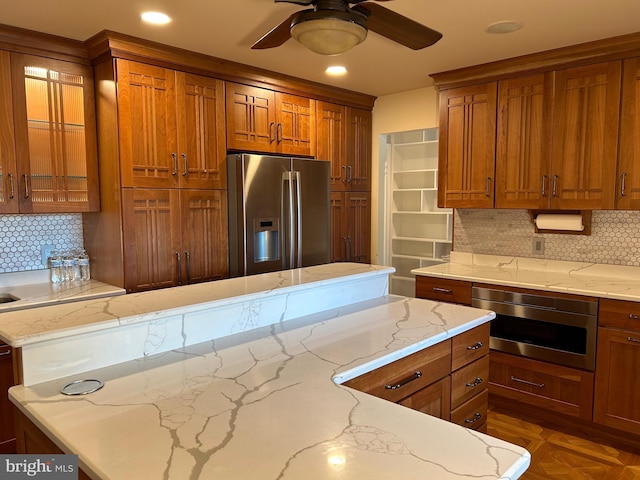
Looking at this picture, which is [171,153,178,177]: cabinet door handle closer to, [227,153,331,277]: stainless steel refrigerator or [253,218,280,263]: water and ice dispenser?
[227,153,331,277]: stainless steel refrigerator

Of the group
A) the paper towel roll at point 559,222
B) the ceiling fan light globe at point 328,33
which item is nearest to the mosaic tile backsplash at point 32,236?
the ceiling fan light globe at point 328,33

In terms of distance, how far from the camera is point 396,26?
6.49 ft

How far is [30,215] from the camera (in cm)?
307

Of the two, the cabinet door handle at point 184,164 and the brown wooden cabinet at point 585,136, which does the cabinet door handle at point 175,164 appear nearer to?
the cabinet door handle at point 184,164

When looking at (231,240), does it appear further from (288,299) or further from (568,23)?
(568,23)

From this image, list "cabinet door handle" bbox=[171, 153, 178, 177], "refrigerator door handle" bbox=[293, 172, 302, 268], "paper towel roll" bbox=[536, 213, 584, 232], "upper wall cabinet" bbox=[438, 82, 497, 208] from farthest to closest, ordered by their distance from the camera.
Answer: "refrigerator door handle" bbox=[293, 172, 302, 268]
"upper wall cabinet" bbox=[438, 82, 497, 208]
"paper towel roll" bbox=[536, 213, 584, 232]
"cabinet door handle" bbox=[171, 153, 178, 177]

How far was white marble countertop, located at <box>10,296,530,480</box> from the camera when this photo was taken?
0.93 metres

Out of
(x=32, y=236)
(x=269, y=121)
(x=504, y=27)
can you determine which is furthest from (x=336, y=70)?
(x=32, y=236)

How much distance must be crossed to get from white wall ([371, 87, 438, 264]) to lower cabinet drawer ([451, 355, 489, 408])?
2.53 meters

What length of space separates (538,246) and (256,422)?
3089mm

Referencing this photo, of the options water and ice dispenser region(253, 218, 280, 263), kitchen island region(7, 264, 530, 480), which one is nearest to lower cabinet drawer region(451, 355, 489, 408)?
kitchen island region(7, 264, 530, 480)

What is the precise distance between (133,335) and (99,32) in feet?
6.82

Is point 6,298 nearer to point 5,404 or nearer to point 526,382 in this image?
point 5,404

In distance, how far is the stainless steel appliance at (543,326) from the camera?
2840 millimetres
